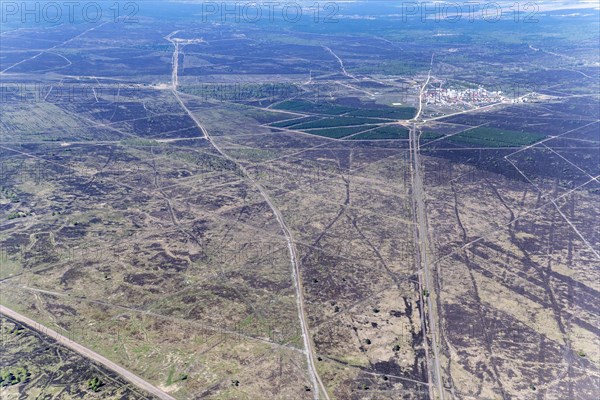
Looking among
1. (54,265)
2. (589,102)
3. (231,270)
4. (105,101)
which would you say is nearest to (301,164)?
(231,270)

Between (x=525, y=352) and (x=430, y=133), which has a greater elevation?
(x=430, y=133)

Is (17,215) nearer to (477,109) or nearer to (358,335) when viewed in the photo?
(358,335)

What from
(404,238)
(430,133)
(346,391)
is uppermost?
(430,133)

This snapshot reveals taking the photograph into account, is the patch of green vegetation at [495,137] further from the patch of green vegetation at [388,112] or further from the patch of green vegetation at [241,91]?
the patch of green vegetation at [241,91]


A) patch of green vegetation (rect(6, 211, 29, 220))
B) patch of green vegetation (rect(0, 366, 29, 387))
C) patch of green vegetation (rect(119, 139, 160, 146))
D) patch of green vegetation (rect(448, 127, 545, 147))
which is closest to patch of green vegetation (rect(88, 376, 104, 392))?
patch of green vegetation (rect(0, 366, 29, 387))

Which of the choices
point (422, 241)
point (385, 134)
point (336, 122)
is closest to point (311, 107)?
Answer: point (336, 122)

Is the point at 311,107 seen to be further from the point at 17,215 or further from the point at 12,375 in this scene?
the point at 12,375

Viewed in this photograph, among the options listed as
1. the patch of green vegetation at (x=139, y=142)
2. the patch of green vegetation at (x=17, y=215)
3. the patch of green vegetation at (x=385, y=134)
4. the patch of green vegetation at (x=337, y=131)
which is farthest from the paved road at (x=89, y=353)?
the patch of green vegetation at (x=385, y=134)
